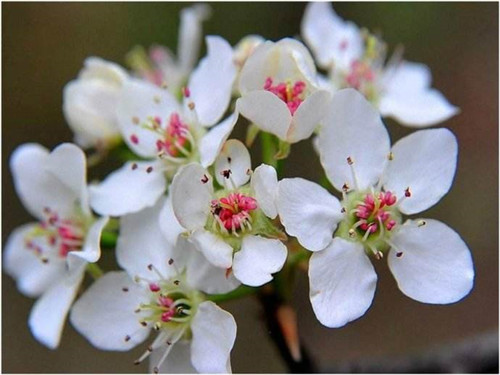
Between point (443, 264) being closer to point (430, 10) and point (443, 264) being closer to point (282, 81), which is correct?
point (282, 81)

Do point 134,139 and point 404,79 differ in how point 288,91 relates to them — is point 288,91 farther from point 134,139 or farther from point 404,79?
point 404,79

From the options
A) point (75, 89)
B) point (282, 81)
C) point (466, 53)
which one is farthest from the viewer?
point (466, 53)

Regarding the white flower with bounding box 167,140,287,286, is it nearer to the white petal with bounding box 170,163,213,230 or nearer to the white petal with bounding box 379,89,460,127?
the white petal with bounding box 170,163,213,230

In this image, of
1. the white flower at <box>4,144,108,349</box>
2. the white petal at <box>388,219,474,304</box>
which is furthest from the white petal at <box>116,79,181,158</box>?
the white petal at <box>388,219,474,304</box>

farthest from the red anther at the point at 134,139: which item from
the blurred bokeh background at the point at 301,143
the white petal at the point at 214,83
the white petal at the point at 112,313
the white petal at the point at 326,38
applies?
the blurred bokeh background at the point at 301,143

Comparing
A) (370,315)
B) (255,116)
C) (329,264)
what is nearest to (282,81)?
(255,116)

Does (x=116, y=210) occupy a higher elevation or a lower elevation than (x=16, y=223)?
higher
